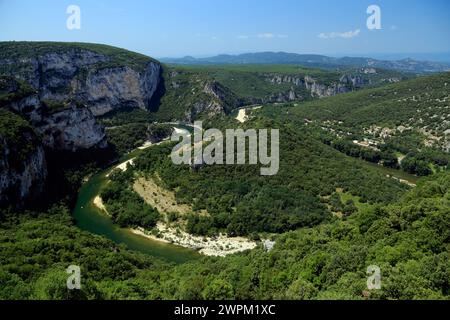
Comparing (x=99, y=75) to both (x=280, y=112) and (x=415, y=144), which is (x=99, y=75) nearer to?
(x=280, y=112)

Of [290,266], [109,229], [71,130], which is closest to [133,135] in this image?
[71,130]

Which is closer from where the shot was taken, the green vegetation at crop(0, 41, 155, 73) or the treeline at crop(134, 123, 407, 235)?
the treeline at crop(134, 123, 407, 235)

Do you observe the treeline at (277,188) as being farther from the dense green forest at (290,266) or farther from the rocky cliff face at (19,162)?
the rocky cliff face at (19,162)

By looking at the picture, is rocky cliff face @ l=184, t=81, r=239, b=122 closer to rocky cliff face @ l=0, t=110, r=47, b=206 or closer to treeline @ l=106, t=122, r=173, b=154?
treeline @ l=106, t=122, r=173, b=154

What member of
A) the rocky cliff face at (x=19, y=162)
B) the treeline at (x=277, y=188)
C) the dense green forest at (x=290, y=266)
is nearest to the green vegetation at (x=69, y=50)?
the rocky cliff face at (x=19, y=162)

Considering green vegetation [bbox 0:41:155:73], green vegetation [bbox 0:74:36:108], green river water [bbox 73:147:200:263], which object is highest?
green vegetation [bbox 0:41:155:73]

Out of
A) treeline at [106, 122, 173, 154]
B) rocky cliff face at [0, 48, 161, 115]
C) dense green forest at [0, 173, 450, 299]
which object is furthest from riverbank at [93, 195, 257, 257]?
rocky cliff face at [0, 48, 161, 115]
